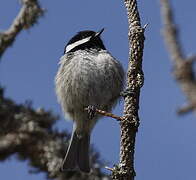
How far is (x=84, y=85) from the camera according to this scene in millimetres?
4270

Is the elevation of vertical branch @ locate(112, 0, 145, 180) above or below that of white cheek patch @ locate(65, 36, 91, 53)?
below

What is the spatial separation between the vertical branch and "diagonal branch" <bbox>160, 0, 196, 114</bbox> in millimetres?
1606

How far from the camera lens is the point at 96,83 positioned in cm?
422

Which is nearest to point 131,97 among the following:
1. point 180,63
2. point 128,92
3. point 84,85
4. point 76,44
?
point 128,92

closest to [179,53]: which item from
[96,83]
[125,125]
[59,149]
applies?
[59,149]

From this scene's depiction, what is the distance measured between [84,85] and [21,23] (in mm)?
2606

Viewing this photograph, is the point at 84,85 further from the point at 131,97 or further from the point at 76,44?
the point at 131,97

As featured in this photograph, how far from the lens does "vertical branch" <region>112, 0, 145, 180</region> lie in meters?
1.97

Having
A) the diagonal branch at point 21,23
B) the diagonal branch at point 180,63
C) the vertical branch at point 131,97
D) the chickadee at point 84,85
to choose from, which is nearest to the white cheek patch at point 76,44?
the chickadee at point 84,85

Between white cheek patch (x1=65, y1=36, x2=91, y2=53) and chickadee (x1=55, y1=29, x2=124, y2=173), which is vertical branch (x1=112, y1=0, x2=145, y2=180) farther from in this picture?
white cheek patch (x1=65, y1=36, x2=91, y2=53)

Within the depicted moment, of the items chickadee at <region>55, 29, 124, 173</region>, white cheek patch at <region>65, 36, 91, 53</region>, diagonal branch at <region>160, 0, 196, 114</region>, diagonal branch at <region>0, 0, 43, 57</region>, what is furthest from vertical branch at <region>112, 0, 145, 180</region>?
white cheek patch at <region>65, 36, 91, 53</region>

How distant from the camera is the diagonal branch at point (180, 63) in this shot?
0.34 m

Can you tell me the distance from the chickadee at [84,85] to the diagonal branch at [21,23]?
2.28 meters

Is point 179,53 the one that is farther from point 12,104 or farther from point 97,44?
point 97,44
